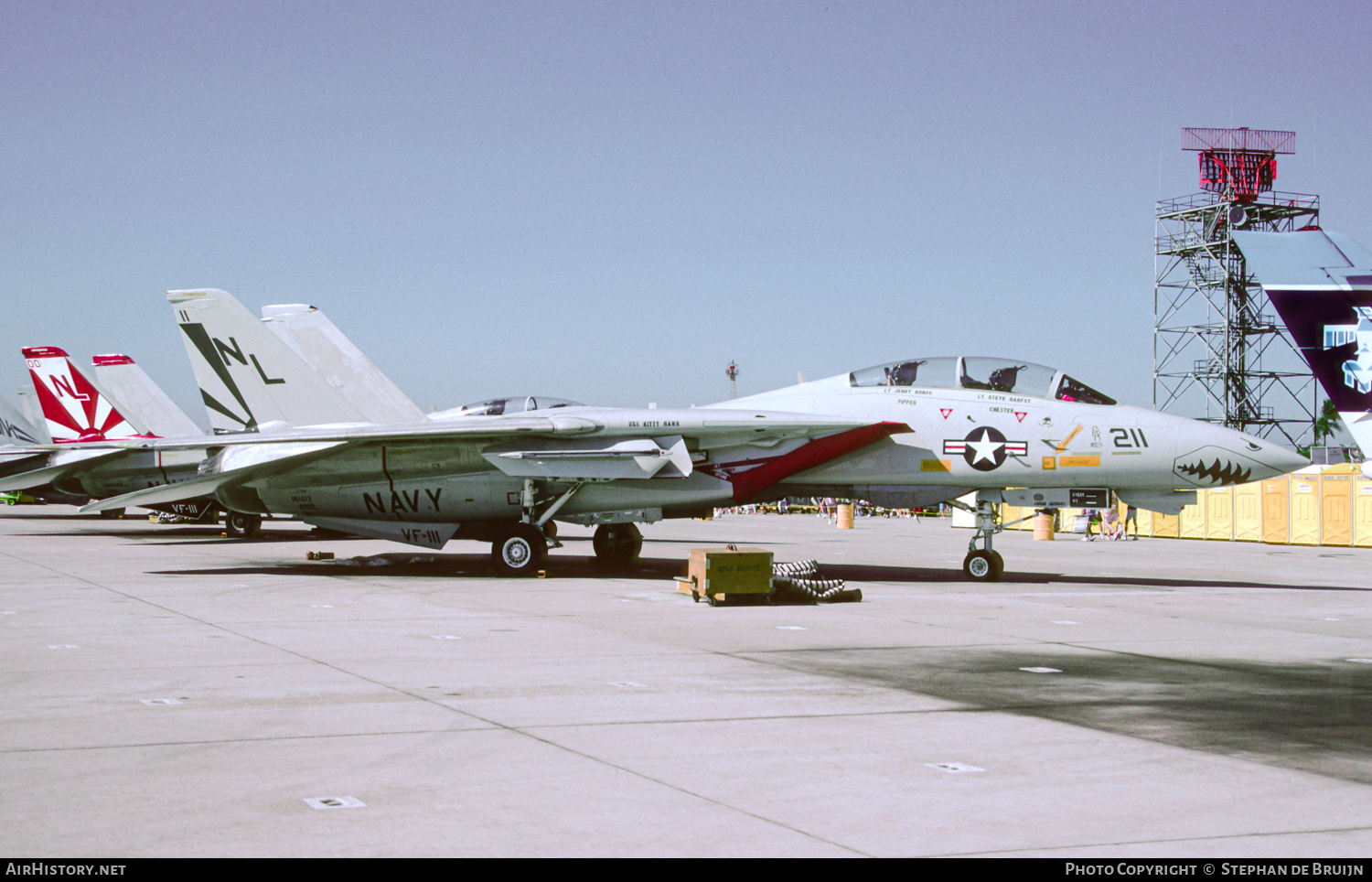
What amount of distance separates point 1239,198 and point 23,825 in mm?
65284

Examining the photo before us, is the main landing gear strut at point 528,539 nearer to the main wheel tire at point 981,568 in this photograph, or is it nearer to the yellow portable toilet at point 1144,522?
the main wheel tire at point 981,568

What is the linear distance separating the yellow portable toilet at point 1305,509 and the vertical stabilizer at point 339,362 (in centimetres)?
2302

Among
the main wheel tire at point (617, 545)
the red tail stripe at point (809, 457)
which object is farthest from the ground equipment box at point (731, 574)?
the main wheel tire at point (617, 545)

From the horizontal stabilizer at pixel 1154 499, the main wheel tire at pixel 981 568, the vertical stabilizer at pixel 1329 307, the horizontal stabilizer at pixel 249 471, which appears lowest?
the main wheel tire at pixel 981 568

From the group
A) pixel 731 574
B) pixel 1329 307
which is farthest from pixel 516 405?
pixel 1329 307

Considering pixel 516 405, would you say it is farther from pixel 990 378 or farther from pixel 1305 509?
pixel 1305 509

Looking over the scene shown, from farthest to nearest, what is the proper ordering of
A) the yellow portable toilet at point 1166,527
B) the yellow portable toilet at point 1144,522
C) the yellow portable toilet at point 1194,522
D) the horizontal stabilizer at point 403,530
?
the yellow portable toilet at point 1144,522, the yellow portable toilet at point 1166,527, the yellow portable toilet at point 1194,522, the horizontal stabilizer at point 403,530

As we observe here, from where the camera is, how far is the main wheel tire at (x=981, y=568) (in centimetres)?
1653

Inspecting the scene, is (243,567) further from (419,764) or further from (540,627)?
(419,764)

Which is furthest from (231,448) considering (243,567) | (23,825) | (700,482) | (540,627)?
(23,825)

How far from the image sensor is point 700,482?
16.7 m

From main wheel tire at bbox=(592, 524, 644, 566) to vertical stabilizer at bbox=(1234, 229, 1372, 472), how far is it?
11.1 meters

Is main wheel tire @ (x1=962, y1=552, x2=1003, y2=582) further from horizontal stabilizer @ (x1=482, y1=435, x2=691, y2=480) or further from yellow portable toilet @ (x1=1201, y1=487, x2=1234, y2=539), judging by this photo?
yellow portable toilet @ (x1=1201, y1=487, x2=1234, y2=539)

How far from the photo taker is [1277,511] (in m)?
31.0
